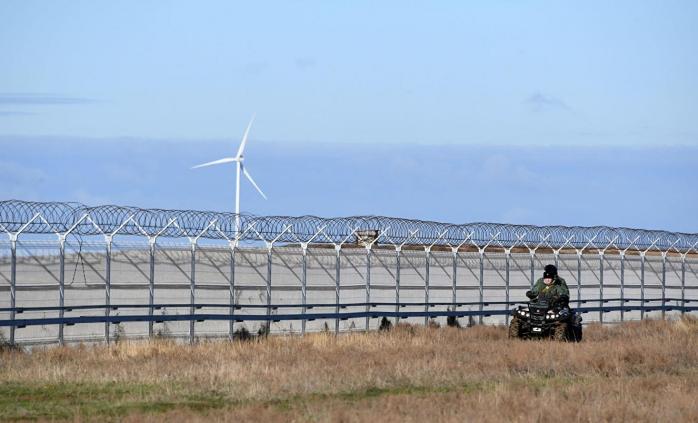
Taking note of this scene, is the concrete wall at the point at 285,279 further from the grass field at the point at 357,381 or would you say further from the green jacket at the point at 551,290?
the green jacket at the point at 551,290

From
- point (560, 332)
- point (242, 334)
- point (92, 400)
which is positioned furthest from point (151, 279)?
point (92, 400)

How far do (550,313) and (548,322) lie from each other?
22cm

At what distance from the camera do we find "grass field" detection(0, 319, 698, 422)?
17.4 metres

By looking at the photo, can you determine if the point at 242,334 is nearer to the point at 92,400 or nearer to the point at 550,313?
the point at 550,313

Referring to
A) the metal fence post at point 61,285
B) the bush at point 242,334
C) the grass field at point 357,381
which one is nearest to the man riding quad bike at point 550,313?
the grass field at point 357,381

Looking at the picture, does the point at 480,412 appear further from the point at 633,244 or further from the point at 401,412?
the point at 633,244

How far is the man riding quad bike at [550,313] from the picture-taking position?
32.6 meters

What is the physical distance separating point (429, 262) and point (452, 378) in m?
26.8

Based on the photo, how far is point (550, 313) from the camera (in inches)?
1291

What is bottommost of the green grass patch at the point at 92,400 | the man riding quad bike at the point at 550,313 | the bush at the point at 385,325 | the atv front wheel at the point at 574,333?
the green grass patch at the point at 92,400

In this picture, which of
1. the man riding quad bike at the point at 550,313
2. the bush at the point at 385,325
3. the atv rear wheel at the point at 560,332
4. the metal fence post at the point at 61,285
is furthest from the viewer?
the bush at the point at 385,325

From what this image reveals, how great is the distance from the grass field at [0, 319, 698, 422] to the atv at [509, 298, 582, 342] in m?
1.25

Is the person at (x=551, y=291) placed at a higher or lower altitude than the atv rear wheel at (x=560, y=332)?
higher

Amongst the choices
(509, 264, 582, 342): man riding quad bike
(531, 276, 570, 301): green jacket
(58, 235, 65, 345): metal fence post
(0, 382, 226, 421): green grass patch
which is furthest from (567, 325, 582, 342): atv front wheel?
(0, 382, 226, 421): green grass patch
